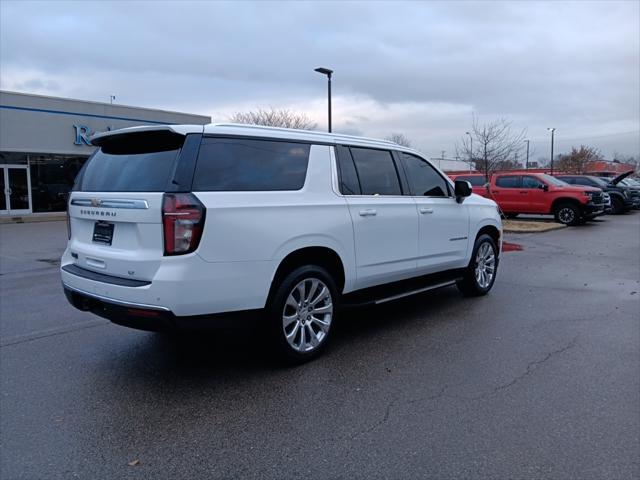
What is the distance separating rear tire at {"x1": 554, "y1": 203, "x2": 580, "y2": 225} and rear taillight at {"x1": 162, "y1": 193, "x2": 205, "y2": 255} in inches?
703

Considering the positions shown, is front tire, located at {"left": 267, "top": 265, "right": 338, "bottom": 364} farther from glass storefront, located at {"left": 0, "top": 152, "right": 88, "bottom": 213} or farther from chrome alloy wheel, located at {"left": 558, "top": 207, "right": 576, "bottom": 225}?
glass storefront, located at {"left": 0, "top": 152, "right": 88, "bottom": 213}

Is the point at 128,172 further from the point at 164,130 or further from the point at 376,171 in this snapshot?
the point at 376,171

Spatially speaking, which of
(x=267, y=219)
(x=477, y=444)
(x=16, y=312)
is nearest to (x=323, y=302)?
(x=267, y=219)

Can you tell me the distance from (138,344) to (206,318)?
168 cm

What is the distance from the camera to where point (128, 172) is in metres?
4.05

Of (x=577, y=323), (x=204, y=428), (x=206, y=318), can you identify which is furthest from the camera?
(x=577, y=323)

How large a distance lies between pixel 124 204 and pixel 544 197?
→ 59.4ft

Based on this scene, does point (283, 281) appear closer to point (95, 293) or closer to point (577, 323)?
point (95, 293)

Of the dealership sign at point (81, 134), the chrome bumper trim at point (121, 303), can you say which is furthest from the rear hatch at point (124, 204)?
the dealership sign at point (81, 134)

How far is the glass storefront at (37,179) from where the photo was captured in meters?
22.3

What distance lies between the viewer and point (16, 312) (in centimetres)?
641

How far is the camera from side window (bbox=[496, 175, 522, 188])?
19.7m

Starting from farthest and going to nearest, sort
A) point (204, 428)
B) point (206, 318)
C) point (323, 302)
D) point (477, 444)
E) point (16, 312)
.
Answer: point (16, 312) < point (323, 302) < point (206, 318) < point (204, 428) < point (477, 444)

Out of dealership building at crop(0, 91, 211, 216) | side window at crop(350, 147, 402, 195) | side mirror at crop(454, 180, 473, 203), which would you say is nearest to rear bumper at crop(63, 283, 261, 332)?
side window at crop(350, 147, 402, 195)
